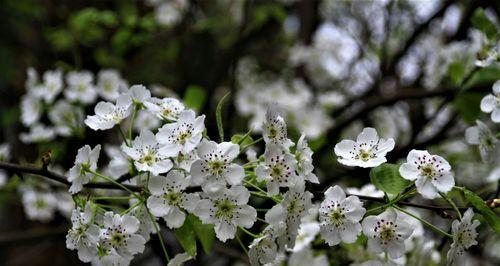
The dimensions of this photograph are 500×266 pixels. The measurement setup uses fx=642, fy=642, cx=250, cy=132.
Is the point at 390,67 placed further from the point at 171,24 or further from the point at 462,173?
the point at 171,24

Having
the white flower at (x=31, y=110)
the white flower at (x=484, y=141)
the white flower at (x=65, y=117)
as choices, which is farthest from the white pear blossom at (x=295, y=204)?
the white flower at (x=31, y=110)

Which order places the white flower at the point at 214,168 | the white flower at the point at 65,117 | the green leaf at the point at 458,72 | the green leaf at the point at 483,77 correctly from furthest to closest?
the white flower at the point at 65,117, the green leaf at the point at 458,72, the green leaf at the point at 483,77, the white flower at the point at 214,168

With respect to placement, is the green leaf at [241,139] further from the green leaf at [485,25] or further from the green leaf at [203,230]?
the green leaf at [485,25]

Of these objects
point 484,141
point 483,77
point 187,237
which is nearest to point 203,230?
point 187,237

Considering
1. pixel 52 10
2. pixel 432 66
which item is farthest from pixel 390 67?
pixel 52 10

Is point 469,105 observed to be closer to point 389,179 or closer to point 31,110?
point 389,179

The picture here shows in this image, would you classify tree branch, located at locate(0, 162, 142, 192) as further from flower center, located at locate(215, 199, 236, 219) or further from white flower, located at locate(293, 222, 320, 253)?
white flower, located at locate(293, 222, 320, 253)
